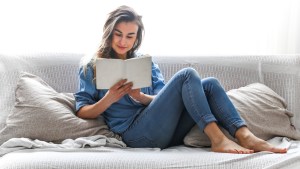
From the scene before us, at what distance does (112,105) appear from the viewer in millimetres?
2297

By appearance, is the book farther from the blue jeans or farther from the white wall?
the white wall

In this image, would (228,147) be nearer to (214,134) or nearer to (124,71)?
(214,134)

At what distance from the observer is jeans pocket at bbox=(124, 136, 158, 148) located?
2178 millimetres

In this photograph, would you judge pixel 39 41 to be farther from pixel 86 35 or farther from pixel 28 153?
pixel 28 153

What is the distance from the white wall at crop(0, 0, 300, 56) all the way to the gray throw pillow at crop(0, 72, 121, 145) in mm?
675

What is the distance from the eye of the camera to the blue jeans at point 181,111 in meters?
2.10

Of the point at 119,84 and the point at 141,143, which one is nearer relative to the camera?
the point at 119,84

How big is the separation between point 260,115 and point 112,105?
68 centimetres

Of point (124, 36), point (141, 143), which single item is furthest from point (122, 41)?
point (141, 143)

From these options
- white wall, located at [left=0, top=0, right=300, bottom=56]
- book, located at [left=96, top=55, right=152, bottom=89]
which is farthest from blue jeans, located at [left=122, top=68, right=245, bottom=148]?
white wall, located at [left=0, top=0, right=300, bottom=56]

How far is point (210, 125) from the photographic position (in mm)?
2096

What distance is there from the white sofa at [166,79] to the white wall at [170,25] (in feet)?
1.21

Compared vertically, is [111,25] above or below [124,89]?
above

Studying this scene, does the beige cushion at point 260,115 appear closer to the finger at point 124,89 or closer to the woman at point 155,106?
the woman at point 155,106
